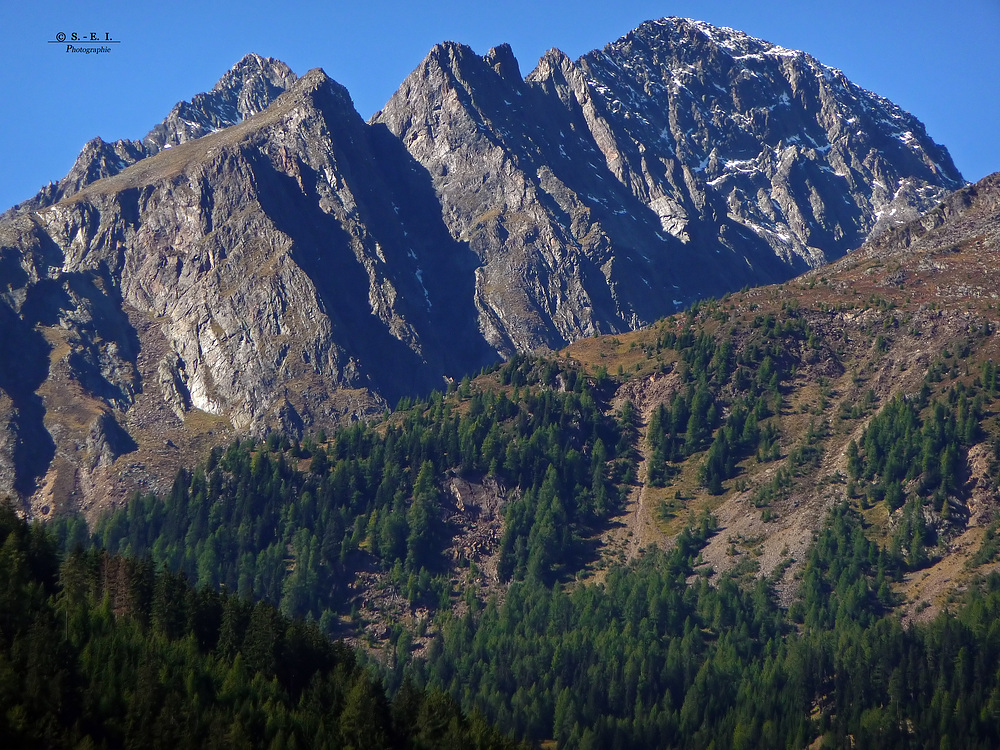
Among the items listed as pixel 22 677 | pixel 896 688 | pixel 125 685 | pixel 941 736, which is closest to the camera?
pixel 22 677

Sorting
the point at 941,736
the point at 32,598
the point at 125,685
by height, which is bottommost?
the point at 941,736

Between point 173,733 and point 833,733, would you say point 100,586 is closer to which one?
point 173,733

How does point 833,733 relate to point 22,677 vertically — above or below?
below

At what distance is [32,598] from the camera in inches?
5344

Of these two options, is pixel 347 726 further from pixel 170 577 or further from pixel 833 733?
pixel 833 733

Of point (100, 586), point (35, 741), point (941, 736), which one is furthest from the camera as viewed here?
point (941, 736)

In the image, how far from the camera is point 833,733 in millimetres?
189125

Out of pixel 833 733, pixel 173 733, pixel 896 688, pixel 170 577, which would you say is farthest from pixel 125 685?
pixel 896 688

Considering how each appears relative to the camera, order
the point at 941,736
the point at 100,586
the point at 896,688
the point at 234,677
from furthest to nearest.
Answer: the point at 896,688 → the point at 941,736 → the point at 100,586 → the point at 234,677

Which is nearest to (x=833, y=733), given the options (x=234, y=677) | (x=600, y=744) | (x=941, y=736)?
(x=941, y=736)

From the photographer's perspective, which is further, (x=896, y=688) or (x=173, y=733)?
(x=896, y=688)

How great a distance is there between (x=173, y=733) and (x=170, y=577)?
3457 cm

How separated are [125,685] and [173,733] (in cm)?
894

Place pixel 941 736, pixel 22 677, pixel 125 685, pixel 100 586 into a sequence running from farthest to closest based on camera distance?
1. pixel 941 736
2. pixel 100 586
3. pixel 125 685
4. pixel 22 677
